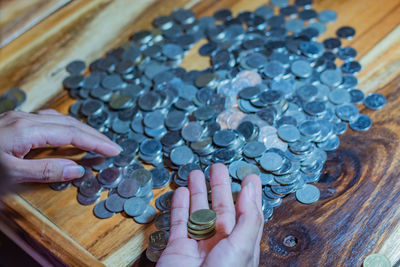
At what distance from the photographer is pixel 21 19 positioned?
168cm

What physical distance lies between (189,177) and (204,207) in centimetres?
10

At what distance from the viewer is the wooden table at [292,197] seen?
102 cm

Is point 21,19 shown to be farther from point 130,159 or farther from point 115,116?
point 130,159

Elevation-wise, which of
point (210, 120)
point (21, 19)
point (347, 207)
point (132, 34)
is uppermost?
point (21, 19)

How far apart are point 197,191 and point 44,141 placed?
0.45 metres

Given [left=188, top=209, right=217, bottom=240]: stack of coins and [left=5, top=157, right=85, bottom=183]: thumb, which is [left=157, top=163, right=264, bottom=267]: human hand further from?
[left=5, top=157, right=85, bottom=183]: thumb

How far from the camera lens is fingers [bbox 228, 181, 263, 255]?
34.9 inches

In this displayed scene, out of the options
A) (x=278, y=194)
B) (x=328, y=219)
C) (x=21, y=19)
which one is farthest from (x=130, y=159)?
(x=21, y=19)

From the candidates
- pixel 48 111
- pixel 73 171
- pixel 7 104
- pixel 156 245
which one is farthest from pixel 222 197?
pixel 7 104

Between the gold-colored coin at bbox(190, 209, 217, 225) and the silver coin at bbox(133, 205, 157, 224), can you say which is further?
the silver coin at bbox(133, 205, 157, 224)

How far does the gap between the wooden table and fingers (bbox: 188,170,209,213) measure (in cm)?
14

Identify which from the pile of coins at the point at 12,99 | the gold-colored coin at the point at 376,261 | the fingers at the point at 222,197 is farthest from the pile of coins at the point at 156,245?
the pile of coins at the point at 12,99

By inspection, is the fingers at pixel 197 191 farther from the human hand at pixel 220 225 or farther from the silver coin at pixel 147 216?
the silver coin at pixel 147 216

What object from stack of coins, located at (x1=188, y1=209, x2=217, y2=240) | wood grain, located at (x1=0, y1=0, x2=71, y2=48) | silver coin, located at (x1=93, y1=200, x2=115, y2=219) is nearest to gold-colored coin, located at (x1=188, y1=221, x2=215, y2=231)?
stack of coins, located at (x1=188, y1=209, x2=217, y2=240)
